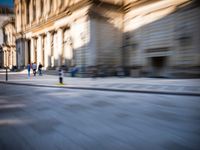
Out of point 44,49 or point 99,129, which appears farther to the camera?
point 44,49

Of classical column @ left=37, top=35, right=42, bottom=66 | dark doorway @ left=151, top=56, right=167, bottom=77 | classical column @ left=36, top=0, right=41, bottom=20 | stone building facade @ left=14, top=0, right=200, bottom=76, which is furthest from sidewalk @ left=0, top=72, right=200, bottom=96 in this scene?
classical column @ left=36, top=0, right=41, bottom=20

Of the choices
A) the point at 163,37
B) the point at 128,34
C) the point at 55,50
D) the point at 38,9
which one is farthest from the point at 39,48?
the point at 163,37

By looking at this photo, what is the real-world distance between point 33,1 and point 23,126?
3768 cm

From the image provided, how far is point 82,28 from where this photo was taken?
22.5m

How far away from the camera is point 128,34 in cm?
2333

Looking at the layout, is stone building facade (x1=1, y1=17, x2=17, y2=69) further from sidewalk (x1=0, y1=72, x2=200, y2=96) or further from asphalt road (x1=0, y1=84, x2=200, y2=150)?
asphalt road (x1=0, y1=84, x2=200, y2=150)

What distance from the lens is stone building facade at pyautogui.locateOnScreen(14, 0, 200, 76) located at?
17.4 meters

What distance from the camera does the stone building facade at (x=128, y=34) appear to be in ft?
57.0

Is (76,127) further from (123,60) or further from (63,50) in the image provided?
(63,50)

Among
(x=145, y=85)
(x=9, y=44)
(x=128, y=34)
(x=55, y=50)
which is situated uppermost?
(x=9, y=44)

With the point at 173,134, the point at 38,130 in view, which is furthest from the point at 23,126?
the point at 173,134

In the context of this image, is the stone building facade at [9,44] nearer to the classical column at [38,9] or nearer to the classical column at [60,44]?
the classical column at [38,9]

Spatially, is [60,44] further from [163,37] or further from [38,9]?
[163,37]

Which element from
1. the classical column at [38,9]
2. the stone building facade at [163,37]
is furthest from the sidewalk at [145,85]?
the classical column at [38,9]
